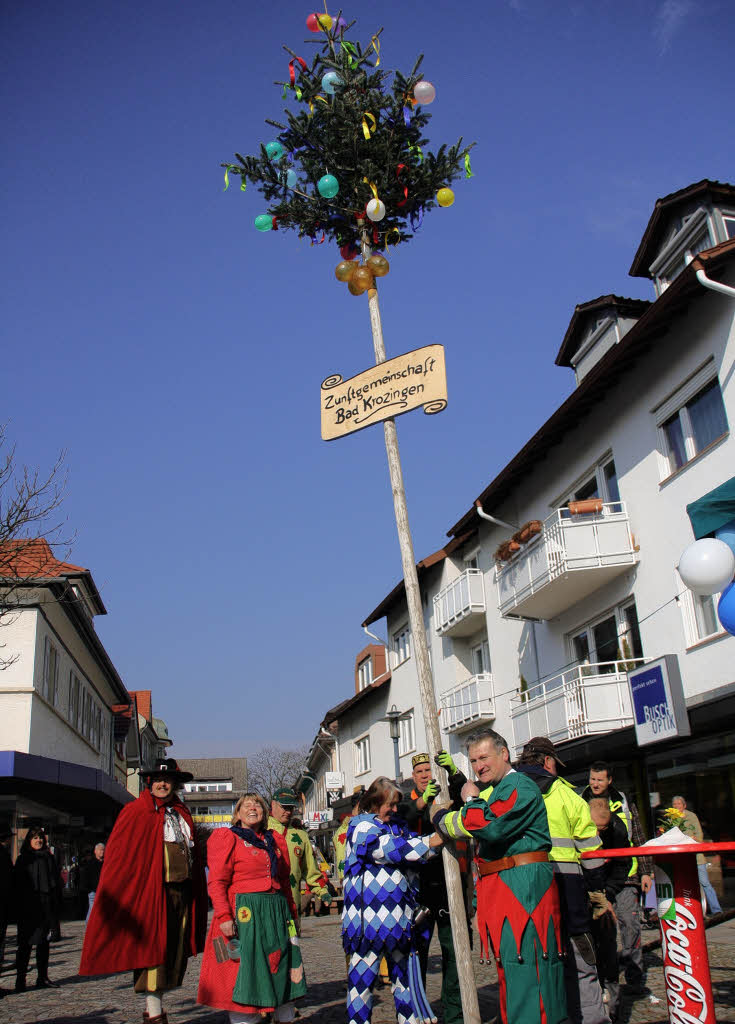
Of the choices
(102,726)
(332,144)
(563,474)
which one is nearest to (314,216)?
(332,144)

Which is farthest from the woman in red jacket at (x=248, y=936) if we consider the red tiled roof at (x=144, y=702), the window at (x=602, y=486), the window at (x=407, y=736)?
the red tiled roof at (x=144, y=702)

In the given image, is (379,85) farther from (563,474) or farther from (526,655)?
(526,655)

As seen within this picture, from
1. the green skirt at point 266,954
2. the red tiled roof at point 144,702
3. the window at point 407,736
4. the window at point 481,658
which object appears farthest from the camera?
the red tiled roof at point 144,702

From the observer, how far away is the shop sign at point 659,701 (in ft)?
42.8

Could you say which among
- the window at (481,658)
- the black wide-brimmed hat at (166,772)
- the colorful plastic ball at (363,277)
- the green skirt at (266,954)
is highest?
the window at (481,658)

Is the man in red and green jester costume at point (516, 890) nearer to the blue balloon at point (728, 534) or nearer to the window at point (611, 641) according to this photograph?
the blue balloon at point (728, 534)

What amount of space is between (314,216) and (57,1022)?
23.9 ft

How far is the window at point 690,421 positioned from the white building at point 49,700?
10964 millimetres

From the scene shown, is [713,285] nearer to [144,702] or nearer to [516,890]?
[516,890]

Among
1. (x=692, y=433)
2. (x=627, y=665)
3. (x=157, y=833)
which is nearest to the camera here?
(x=157, y=833)

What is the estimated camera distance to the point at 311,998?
337 inches

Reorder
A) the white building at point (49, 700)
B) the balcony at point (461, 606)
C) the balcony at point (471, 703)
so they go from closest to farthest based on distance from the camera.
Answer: the white building at point (49, 700) < the balcony at point (471, 703) < the balcony at point (461, 606)

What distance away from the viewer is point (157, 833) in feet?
22.1

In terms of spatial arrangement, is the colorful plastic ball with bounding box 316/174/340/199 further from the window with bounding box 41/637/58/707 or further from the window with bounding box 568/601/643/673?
the window with bounding box 41/637/58/707
